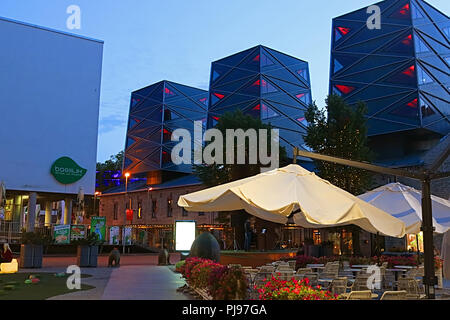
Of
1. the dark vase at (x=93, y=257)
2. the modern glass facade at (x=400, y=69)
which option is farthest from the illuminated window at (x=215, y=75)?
the dark vase at (x=93, y=257)

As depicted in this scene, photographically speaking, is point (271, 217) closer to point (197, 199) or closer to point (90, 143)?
point (197, 199)

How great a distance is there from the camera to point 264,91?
59.7m

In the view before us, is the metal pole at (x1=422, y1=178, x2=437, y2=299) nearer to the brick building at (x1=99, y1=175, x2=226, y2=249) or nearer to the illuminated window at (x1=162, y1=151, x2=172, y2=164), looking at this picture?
the brick building at (x1=99, y1=175, x2=226, y2=249)

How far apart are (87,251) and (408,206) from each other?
55.3 ft

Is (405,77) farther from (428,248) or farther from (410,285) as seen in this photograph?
(428,248)

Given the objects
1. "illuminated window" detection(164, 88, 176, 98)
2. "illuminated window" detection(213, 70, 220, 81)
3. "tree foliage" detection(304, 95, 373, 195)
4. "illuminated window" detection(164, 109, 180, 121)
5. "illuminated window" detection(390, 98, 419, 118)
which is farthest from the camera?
"illuminated window" detection(164, 88, 176, 98)

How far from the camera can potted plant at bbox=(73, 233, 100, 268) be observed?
79.6 feet

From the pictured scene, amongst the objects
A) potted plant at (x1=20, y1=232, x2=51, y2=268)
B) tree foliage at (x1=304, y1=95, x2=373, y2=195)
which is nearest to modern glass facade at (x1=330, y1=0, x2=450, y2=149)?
tree foliage at (x1=304, y1=95, x2=373, y2=195)

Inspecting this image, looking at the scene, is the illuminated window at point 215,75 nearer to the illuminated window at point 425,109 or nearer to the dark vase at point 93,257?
the illuminated window at point 425,109

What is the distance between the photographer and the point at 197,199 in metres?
9.80

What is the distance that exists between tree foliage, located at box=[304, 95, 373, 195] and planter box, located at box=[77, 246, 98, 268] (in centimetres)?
1271

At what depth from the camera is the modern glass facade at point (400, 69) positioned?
1692 inches
